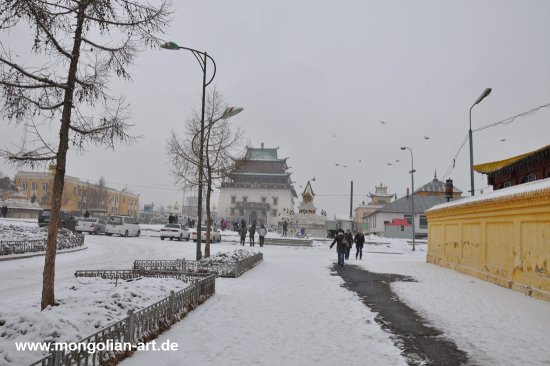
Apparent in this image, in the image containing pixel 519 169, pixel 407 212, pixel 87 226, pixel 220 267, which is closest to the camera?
pixel 220 267

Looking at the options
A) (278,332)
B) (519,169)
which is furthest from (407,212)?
(278,332)

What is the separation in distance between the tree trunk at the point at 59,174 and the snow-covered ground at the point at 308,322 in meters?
0.36

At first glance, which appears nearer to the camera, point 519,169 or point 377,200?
point 519,169

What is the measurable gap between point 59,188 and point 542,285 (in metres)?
11.1

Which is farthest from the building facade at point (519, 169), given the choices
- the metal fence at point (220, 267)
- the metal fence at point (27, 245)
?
the metal fence at point (27, 245)

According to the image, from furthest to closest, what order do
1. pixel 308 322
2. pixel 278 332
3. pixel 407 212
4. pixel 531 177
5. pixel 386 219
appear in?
1. pixel 386 219
2. pixel 407 212
3. pixel 531 177
4. pixel 308 322
5. pixel 278 332

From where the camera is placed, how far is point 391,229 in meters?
55.1

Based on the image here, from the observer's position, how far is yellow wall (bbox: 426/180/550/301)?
10.6 metres

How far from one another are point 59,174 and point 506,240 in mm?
12390

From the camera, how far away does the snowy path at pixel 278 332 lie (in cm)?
555

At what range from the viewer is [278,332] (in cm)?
690

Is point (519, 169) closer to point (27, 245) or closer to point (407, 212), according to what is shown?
point (27, 245)

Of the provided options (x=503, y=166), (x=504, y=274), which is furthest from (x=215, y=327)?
(x=503, y=166)

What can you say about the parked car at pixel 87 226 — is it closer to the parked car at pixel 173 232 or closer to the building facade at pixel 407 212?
the parked car at pixel 173 232
